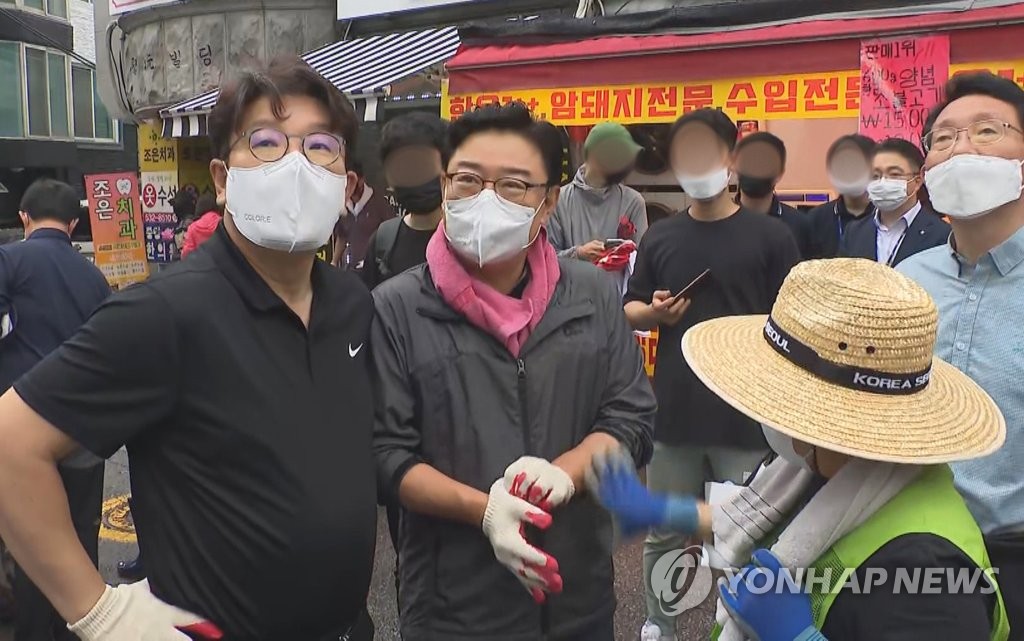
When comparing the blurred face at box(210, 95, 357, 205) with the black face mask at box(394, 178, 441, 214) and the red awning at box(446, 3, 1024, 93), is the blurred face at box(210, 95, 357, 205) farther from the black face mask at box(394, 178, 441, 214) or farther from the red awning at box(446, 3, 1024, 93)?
the red awning at box(446, 3, 1024, 93)

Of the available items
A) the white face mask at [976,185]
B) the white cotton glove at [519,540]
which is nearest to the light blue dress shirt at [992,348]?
the white face mask at [976,185]

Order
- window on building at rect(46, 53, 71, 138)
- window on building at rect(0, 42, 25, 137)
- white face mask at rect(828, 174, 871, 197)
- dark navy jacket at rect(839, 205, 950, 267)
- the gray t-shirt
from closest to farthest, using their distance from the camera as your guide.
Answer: dark navy jacket at rect(839, 205, 950, 267), the gray t-shirt, white face mask at rect(828, 174, 871, 197), window on building at rect(0, 42, 25, 137), window on building at rect(46, 53, 71, 138)

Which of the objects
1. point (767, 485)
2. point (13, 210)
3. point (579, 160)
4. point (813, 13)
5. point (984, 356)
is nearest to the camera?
point (767, 485)

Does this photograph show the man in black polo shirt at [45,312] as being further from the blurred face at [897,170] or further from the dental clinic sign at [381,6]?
the dental clinic sign at [381,6]

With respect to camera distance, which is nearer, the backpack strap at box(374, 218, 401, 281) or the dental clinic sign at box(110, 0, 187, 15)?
the backpack strap at box(374, 218, 401, 281)

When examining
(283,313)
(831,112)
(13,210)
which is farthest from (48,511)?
(13,210)

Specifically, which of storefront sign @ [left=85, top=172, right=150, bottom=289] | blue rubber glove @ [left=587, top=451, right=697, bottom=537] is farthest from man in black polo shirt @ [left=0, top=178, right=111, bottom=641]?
storefront sign @ [left=85, top=172, right=150, bottom=289]

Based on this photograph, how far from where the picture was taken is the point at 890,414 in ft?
4.61

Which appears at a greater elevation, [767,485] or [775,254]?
[775,254]

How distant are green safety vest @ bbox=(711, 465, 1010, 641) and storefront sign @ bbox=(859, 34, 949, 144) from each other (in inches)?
134

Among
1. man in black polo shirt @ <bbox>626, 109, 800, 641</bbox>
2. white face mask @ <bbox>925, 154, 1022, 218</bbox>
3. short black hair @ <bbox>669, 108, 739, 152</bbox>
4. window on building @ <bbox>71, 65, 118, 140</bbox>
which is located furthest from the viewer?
window on building @ <bbox>71, 65, 118, 140</bbox>

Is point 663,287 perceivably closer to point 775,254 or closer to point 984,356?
point 775,254

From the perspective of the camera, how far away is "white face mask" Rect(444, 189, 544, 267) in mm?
2008

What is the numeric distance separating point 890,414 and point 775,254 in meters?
2.06
